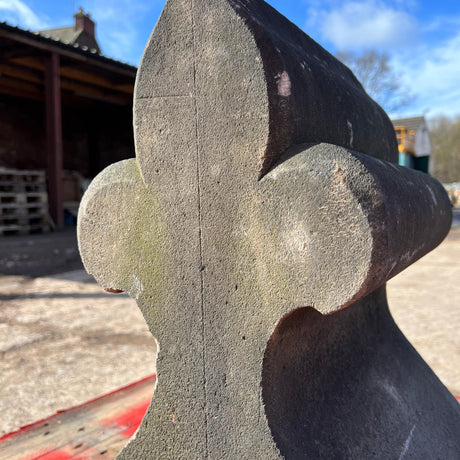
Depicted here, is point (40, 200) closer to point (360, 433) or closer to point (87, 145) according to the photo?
point (87, 145)

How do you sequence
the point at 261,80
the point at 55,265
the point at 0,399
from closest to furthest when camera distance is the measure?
the point at 261,80 → the point at 0,399 → the point at 55,265

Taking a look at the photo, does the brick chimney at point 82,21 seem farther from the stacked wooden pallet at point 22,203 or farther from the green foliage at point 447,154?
the green foliage at point 447,154

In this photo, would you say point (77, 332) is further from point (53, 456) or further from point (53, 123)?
point (53, 123)

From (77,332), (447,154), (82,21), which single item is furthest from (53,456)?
(447,154)

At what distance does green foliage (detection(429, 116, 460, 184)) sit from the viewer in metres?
38.7

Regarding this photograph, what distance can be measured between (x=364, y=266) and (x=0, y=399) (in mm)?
2448

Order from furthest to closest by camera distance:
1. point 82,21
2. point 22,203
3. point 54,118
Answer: point 82,21
point 22,203
point 54,118

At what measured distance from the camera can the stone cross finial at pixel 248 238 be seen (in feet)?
3.73

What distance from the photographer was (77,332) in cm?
394

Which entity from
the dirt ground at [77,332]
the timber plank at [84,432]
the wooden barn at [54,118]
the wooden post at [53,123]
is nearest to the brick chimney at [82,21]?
the wooden barn at [54,118]

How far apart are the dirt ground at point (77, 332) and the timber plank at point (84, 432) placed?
264mm

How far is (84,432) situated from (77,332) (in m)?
1.97

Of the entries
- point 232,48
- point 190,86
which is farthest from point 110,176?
point 232,48

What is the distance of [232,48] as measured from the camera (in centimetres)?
123
